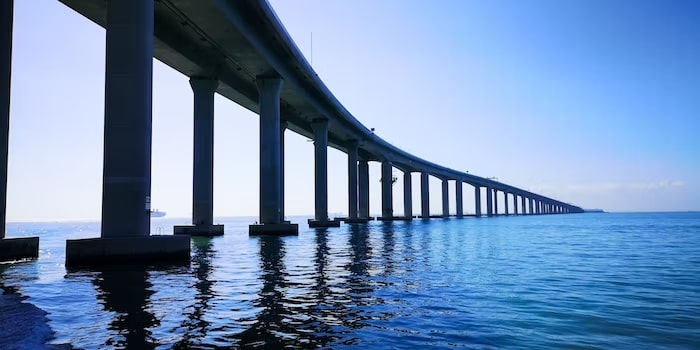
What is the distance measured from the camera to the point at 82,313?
1206cm

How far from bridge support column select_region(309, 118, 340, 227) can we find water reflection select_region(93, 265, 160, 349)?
168ft

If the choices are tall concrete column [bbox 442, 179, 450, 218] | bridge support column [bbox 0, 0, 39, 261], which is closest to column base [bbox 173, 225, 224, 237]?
bridge support column [bbox 0, 0, 39, 261]

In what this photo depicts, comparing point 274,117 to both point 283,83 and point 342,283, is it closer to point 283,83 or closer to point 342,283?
point 283,83

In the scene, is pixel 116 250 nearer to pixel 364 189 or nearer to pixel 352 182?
pixel 352 182

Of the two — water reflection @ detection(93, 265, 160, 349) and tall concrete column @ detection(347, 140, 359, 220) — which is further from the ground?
tall concrete column @ detection(347, 140, 359, 220)

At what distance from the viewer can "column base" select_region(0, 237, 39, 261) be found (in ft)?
85.6

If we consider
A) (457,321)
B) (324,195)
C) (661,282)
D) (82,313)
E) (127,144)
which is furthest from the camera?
(324,195)

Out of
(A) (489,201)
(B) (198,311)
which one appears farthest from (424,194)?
(B) (198,311)

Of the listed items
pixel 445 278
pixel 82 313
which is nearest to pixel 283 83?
pixel 445 278

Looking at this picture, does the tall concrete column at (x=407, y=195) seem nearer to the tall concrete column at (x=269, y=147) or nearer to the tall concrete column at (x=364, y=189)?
the tall concrete column at (x=364, y=189)

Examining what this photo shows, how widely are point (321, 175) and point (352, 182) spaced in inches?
795

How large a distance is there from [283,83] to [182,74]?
1019cm

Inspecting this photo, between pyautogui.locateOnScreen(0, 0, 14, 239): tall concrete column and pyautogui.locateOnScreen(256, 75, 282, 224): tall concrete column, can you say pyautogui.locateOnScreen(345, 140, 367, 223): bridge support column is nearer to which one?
pyautogui.locateOnScreen(256, 75, 282, 224): tall concrete column

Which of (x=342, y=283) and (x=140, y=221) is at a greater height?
(x=140, y=221)
